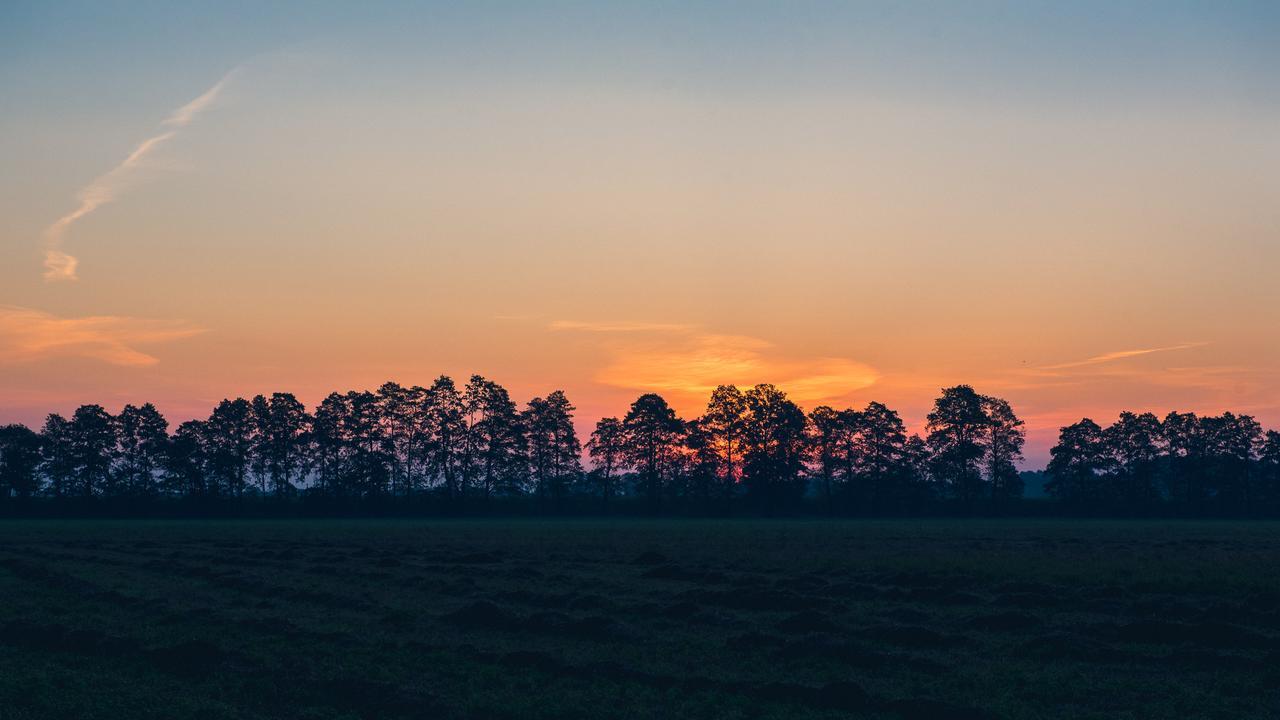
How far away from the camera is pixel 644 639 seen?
22.5 metres

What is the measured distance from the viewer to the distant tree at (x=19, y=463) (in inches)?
5049

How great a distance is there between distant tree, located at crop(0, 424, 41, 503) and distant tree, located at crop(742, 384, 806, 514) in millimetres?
93674

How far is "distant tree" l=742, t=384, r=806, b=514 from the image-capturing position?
135500 mm

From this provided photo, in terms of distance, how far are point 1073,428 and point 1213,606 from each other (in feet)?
406

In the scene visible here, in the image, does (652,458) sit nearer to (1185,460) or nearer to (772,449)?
(772,449)

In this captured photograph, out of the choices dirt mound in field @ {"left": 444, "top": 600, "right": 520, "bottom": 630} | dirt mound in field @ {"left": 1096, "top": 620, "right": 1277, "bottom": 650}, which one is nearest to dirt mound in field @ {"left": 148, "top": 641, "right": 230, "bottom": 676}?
dirt mound in field @ {"left": 444, "top": 600, "right": 520, "bottom": 630}

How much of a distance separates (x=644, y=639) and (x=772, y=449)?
11814 cm

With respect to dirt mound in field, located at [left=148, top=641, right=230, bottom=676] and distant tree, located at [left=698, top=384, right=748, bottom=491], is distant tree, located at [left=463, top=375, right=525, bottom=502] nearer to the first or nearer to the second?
distant tree, located at [left=698, top=384, right=748, bottom=491]

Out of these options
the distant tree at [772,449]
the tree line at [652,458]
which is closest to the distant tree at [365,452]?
the tree line at [652,458]

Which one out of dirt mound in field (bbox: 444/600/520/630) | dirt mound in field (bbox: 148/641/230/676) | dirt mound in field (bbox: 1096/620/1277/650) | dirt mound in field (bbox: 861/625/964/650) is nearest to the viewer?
dirt mound in field (bbox: 148/641/230/676)

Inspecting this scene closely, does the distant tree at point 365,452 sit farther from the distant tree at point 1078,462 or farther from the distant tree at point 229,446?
the distant tree at point 1078,462

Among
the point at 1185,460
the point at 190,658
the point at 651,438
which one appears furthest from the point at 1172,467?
the point at 190,658

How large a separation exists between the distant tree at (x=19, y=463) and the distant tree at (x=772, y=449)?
93674mm

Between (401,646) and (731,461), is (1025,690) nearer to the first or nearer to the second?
(401,646)
